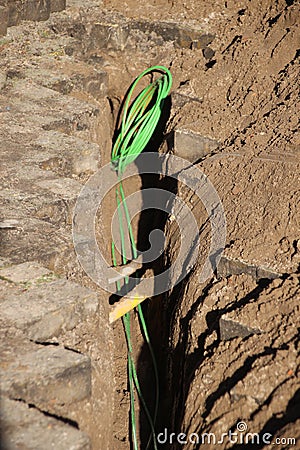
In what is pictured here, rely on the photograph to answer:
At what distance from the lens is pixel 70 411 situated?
11.1 feet

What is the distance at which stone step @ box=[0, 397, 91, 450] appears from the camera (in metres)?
2.90

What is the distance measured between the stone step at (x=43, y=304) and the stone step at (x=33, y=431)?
1.92 ft

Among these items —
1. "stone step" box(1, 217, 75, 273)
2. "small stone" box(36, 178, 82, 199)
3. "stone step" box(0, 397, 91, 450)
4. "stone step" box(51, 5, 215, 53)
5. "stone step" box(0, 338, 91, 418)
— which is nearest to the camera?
"stone step" box(0, 397, 91, 450)

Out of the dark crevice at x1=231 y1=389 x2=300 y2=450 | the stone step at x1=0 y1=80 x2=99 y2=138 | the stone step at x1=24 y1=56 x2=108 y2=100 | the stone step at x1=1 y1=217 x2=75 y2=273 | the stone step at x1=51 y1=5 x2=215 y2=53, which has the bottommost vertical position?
Answer: the dark crevice at x1=231 y1=389 x2=300 y2=450

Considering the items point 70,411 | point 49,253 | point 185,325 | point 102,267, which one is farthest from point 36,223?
point 70,411

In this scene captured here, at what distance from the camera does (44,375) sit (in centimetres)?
328

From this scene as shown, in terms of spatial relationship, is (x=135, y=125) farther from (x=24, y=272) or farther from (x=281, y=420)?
(x=281, y=420)

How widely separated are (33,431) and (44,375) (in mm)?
354

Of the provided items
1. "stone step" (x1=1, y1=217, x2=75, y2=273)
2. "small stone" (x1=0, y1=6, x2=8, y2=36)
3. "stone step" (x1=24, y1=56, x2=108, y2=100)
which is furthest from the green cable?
"stone step" (x1=1, y1=217, x2=75, y2=273)

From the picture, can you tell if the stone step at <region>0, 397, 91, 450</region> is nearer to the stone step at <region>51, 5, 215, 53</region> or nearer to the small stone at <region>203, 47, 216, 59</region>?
the small stone at <region>203, 47, 216, 59</region>

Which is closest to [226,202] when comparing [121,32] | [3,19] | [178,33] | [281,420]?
Result: [281,420]

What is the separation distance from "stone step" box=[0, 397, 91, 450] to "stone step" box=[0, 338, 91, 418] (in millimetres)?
125

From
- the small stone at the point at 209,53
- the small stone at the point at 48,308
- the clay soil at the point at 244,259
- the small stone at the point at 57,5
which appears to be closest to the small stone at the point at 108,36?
the small stone at the point at 57,5

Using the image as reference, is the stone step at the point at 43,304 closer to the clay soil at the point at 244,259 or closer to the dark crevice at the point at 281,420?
the clay soil at the point at 244,259
